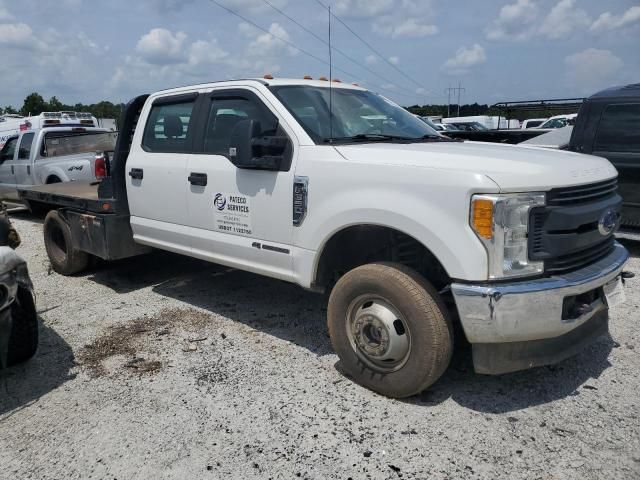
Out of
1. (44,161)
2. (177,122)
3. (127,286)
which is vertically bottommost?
(127,286)

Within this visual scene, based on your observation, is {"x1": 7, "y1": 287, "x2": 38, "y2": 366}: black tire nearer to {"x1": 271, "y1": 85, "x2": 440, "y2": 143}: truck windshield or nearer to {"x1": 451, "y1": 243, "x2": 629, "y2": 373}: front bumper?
{"x1": 271, "y1": 85, "x2": 440, "y2": 143}: truck windshield

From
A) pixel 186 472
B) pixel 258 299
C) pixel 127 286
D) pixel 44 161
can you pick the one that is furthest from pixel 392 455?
pixel 44 161

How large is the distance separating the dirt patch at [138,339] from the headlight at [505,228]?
249 cm

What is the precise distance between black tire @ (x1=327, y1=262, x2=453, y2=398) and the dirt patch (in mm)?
1463

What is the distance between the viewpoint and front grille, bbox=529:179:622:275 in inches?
113

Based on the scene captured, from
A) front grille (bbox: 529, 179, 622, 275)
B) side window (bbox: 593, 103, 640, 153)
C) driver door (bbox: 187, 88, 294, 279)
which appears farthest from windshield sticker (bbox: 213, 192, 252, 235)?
side window (bbox: 593, 103, 640, 153)

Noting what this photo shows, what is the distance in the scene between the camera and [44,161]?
10.4 meters

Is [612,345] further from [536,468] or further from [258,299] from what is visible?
[258,299]

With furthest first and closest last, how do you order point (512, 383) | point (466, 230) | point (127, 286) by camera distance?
1. point (127, 286)
2. point (512, 383)
3. point (466, 230)

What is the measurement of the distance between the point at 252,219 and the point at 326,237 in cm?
75

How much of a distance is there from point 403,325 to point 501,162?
111 centimetres

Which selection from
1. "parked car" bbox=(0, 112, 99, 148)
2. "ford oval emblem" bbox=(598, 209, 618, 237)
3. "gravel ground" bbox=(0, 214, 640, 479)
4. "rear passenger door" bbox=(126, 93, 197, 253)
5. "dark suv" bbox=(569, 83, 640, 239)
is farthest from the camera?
"parked car" bbox=(0, 112, 99, 148)

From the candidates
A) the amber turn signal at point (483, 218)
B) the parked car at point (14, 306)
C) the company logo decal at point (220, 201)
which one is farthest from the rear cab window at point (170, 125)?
the amber turn signal at point (483, 218)

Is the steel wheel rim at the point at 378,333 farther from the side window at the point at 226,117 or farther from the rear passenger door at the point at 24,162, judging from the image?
the rear passenger door at the point at 24,162
